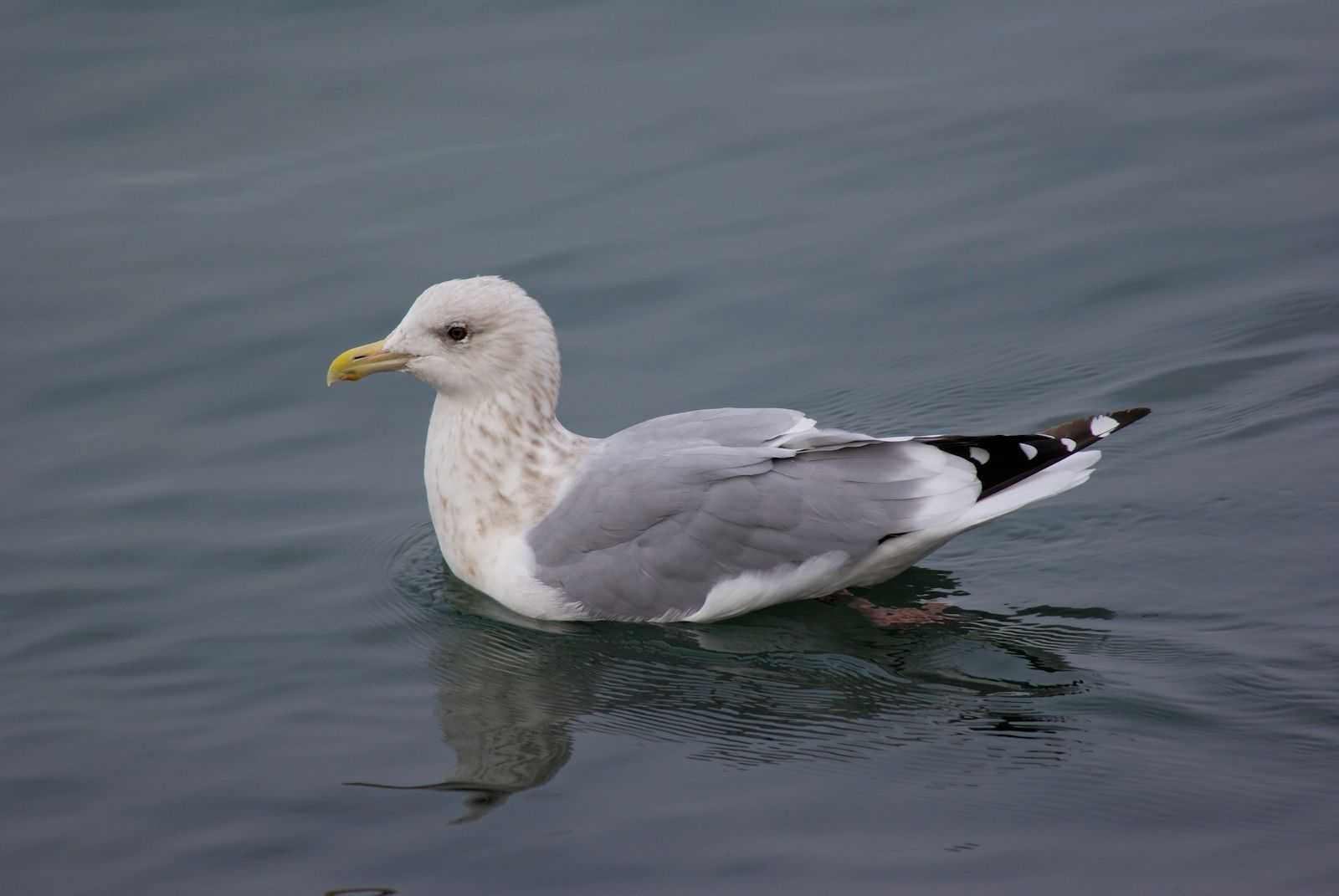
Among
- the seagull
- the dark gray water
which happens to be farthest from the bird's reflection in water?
the seagull

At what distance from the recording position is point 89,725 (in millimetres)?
5855

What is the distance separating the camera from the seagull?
6.43m

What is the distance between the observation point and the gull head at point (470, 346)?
21.7 ft

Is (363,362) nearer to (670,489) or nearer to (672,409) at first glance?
(670,489)

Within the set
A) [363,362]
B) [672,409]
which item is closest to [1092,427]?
[672,409]

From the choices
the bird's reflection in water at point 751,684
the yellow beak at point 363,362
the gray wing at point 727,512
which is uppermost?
the yellow beak at point 363,362

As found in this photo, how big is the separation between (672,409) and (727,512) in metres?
1.56

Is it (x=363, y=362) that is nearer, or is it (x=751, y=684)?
(x=751, y=684)

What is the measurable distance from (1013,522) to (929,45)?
468 cm

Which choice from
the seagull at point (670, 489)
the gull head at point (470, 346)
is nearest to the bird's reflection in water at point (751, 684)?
the seagull at point (670, 489)

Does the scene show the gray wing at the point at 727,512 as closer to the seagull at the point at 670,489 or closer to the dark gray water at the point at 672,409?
the seagull at the point at 670,489

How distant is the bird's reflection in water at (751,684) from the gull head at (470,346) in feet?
2.87

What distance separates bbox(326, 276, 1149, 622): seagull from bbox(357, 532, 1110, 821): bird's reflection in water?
0.48ft

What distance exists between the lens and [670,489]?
21.1 feet
